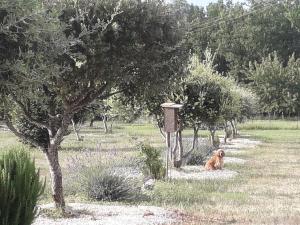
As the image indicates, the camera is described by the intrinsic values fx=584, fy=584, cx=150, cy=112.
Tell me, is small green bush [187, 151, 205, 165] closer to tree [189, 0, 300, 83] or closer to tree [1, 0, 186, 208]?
tree [1, 0, 186, 208]

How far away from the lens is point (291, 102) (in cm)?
6366

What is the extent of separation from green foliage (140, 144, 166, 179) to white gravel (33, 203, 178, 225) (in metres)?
4.92

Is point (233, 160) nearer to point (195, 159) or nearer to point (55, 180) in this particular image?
point (195, 159)

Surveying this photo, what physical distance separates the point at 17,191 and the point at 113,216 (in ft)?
13.4

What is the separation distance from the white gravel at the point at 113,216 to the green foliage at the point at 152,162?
4.92 meters

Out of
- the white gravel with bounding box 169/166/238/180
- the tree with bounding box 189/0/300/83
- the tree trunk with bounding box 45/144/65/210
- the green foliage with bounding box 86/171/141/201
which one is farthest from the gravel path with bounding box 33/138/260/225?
the tree with bounding box 189/0/300/83

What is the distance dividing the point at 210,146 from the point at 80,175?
629 inches

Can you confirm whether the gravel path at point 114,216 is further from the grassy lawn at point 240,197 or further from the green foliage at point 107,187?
the green foliage at point 107,187

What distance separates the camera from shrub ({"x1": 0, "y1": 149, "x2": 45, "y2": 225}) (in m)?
6.36

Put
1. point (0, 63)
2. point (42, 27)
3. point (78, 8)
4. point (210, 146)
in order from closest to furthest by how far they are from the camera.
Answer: point (0, 63), point (42, 27), point (78, 8), point (210, 146)

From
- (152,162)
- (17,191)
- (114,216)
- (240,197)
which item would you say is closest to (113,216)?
(114,216)

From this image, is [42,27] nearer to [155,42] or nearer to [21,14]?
[21,14]

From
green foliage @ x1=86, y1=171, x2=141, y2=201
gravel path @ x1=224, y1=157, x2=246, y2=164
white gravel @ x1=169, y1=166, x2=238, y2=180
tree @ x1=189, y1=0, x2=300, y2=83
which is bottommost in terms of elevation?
gravel path @ x1=224, y1=157, x2=246, y2=164

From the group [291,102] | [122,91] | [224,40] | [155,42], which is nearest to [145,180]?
[122,91]
